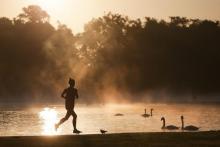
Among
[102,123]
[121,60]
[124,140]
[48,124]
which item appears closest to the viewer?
[124,140]

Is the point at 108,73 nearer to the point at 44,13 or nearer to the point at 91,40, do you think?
the point at 91,40

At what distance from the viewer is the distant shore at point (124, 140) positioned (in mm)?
25109

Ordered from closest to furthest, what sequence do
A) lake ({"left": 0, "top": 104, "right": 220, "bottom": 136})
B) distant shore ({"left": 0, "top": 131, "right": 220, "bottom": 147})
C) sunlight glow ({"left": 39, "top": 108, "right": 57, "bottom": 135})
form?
distant shore ({"left": 0, "top": 131, "right": 220, "bottom": 147})
sunlight glow ({"left": 39, "top": 108, "right": 57, "bottom": 135})
lake ({"left": 0, "top": 104, "right": 220, "bottom": 136})

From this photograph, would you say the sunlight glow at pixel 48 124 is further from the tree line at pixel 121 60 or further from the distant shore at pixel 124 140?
the tree line at pixel 121 60

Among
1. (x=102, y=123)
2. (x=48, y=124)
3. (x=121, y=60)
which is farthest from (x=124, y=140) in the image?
(x=121, y=60)

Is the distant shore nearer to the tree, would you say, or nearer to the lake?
the lake

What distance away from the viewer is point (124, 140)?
26406 mm

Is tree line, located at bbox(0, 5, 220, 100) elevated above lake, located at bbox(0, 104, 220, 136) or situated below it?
above

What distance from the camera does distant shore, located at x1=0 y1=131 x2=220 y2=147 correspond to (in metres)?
25.1

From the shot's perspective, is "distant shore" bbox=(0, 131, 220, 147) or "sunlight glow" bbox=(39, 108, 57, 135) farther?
"sunlight glow" bbox=(39, 108, 57, 135)

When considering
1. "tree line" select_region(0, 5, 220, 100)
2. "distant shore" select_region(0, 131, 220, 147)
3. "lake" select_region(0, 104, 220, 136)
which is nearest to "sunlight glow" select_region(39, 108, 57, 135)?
"lake" select_region(0, 104, 220, 136)

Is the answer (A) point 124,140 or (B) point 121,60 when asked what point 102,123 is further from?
(B) point 121,60

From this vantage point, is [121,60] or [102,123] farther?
[121,60]

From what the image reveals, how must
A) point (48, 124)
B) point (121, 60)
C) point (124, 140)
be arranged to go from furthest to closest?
point (121, 60), point (48, 124), point (124, 140)
